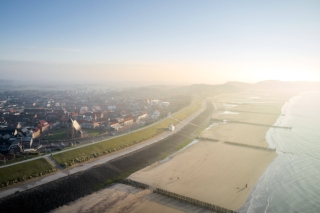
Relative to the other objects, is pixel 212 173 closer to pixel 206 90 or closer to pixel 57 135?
pixel 57 135

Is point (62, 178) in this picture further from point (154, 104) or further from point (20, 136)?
point (154, 104)

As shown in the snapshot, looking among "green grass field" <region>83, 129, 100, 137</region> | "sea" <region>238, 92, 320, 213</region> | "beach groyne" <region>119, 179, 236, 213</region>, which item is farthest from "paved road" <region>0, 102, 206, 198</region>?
"sea" <region>238, 92, 320, 213</region>

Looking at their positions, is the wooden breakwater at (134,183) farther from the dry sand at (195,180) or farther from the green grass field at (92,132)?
the green grass field at (92,132)

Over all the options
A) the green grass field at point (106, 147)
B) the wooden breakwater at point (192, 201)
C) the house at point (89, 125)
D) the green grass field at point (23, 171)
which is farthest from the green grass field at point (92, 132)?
the wooden breakwater at point (192, 201)

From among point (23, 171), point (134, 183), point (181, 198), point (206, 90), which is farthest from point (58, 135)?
point (206, 90)

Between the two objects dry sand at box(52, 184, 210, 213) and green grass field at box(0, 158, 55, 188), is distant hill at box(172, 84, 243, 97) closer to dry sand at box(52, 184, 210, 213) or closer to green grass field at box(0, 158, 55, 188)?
green grass field at box(0, 158, 55, 188)

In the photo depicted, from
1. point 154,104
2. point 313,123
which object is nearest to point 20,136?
point 154,104

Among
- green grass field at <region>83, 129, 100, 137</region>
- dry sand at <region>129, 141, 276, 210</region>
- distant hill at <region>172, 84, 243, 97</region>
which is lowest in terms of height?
dry sand at <region>129, 141, 276, 210</region>
